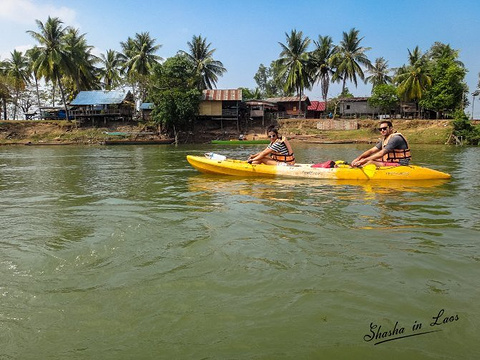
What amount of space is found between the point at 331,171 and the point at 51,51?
36.6 m

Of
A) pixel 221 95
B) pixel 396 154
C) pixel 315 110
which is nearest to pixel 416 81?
pixel 315 110

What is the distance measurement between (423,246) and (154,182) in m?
7.54

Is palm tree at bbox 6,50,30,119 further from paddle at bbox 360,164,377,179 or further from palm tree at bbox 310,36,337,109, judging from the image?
paddle at bbox 360,164,377,179

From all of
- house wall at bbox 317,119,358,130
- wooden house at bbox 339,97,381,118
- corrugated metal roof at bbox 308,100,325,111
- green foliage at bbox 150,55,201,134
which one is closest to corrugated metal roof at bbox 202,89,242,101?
green foliage at bbox 150,55,201,134

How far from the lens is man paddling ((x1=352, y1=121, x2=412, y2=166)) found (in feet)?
29.2

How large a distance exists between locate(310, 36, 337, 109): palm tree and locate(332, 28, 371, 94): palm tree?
3.27 feet

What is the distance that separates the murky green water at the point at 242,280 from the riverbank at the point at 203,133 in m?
30.5

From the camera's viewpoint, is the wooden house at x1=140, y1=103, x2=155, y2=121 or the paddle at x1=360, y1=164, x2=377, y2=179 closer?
the paddle at x1=360, y1=164, x2=377, y2=179

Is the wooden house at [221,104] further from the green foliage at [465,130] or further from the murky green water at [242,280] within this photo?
the murky green water at [242,280]

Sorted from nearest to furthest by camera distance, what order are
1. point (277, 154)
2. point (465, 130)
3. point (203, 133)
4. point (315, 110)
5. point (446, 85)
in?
Answer: point (277, 154) < point (465, 130) < point (446, 85) < point (203, 133) < point (315, 110)

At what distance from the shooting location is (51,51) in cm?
3662

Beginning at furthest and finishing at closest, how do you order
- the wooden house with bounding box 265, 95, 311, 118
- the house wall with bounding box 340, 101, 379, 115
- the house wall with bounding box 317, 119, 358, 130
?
the wooden house with bounding box 265, 95, 311, 118
the house wall with bounding box 340, 101, 379, 115
the house wall with bounding box 317, 119, 358, 130

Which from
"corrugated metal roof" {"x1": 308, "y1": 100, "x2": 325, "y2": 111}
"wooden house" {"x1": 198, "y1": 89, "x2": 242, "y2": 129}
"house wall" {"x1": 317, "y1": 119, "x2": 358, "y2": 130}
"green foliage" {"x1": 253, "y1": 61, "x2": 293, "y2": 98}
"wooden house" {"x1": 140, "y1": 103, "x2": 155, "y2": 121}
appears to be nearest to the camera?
"house wall" {"x1": 317, "y1": 119, "x2": 358, "y2": 130}

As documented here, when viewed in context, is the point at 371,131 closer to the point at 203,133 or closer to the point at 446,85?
the point at 446,85
